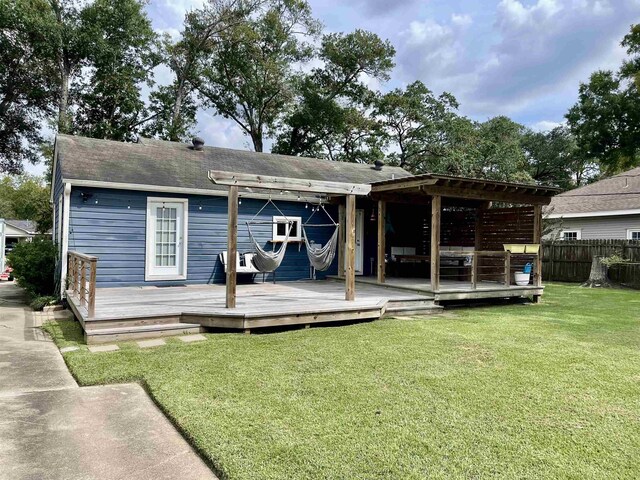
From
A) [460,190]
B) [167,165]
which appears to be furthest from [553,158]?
[167,165]

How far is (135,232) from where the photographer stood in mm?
8727

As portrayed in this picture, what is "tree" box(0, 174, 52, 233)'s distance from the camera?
2188 centimetres

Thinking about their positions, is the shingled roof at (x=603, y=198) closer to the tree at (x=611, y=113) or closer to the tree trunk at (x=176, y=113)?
the tree at (x=611, y=113)

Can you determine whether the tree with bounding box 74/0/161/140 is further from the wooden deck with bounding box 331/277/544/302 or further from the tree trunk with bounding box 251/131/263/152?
the wooden deck with bounding box 331/277/544/302

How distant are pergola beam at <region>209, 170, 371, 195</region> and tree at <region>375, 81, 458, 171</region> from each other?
16805 mm

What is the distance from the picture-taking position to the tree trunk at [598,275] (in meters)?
12.8

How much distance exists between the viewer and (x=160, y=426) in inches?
118

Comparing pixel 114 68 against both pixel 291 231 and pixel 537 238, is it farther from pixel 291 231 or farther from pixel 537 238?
pixel 537 238

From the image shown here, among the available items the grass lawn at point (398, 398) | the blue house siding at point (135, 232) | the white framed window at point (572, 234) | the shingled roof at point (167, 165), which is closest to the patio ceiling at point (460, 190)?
the blue house siding at point (135, 232)

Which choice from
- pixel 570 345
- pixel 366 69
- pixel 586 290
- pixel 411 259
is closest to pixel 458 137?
pixel 366 69

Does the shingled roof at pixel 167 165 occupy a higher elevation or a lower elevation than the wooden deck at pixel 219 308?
higher

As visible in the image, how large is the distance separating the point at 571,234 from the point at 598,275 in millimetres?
4146

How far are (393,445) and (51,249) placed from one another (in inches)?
330

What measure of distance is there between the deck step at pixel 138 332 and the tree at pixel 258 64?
18596 millimetres
